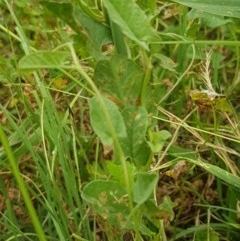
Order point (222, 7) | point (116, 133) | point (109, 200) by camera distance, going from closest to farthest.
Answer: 1. point (116, 133)
2. point (109, 200)
3. point (222, 7)

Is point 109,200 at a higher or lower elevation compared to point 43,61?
lower

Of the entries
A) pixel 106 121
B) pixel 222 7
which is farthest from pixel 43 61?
pixel 222 7

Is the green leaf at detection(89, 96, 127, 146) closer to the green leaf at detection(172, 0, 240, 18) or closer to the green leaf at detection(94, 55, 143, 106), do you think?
the green leaf at detection(94, 55, 143, 106)

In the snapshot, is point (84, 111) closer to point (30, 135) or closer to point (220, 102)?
point (30, 135)

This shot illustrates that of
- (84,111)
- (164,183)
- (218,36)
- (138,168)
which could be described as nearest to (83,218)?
(138,168)

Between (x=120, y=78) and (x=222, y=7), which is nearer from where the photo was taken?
(x=120, y=78)

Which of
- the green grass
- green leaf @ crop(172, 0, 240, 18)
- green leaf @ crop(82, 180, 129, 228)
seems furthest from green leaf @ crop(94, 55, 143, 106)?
green leaf @ crop(172, 0, 240, 18)

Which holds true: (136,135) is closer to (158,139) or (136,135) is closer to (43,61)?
(158,139)
